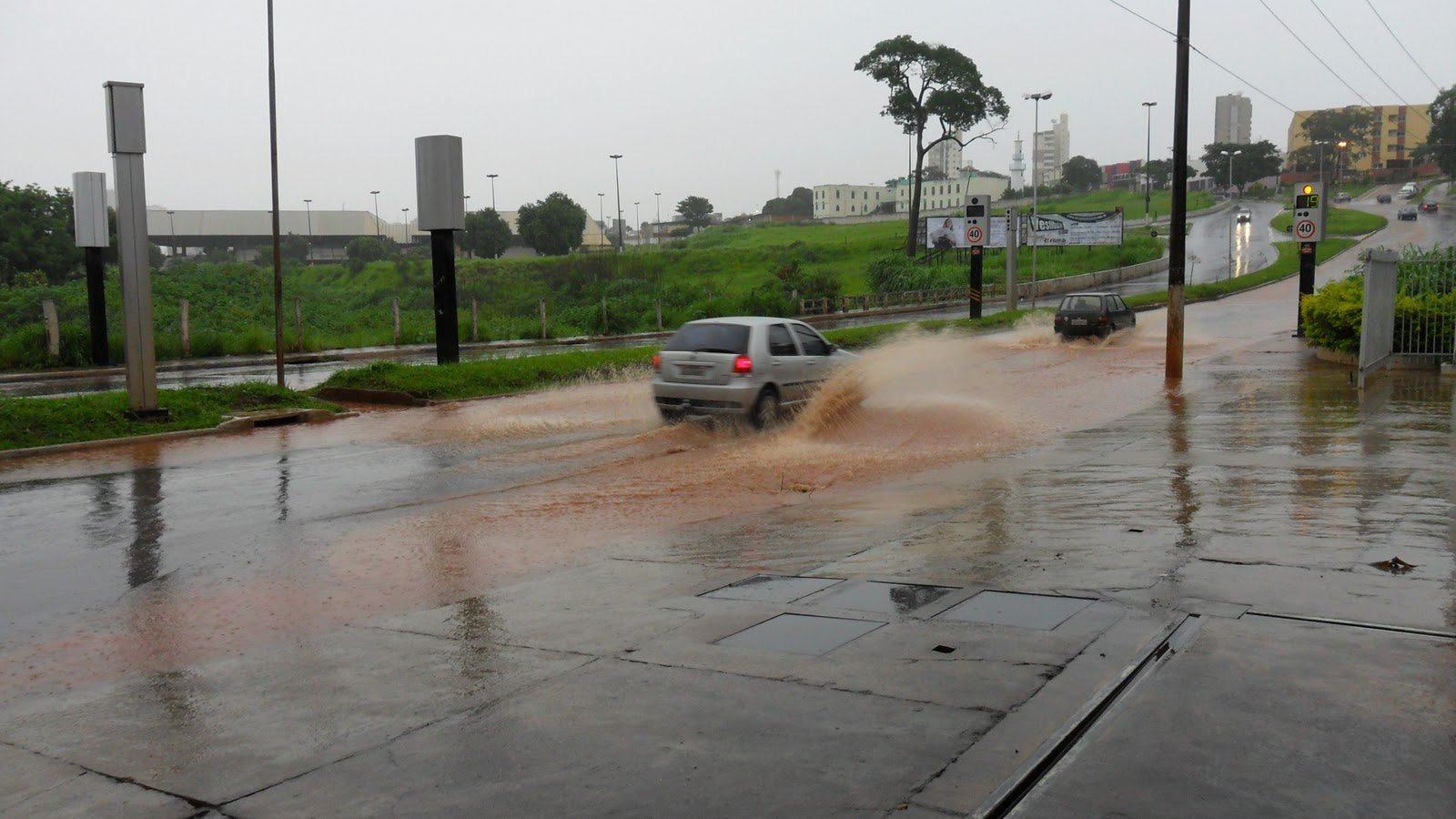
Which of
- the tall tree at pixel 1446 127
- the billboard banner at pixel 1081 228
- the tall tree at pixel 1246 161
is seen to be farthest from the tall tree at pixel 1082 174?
the billboard banner at pixel 1081 228

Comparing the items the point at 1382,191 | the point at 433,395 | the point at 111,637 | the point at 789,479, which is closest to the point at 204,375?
the point at 433,395

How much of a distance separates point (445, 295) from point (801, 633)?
61.1 feet

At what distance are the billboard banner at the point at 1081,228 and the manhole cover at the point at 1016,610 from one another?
69715 millimetres

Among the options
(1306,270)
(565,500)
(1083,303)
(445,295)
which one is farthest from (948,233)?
(565,500)

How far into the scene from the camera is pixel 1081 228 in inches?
2970

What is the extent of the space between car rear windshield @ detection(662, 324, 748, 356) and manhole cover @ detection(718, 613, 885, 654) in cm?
908

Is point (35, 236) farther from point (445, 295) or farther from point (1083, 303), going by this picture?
point (1083, 303)

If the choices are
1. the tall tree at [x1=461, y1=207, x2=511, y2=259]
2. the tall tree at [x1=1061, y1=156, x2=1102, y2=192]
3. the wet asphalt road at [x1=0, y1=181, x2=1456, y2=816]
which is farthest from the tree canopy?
the tall tree at [x1=1061, y1=156, x2=1102, y2=192]

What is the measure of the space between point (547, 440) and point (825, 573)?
872 cm

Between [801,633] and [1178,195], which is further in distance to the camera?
[1178,195]

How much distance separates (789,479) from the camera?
12570 mm

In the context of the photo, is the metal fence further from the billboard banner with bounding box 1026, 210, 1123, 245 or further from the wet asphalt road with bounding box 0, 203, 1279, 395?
the billboard banner with bounding box 1026, 210, 1123, 245

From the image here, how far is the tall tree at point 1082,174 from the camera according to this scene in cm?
18212

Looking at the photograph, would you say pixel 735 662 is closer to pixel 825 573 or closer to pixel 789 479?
pixel 825 573
